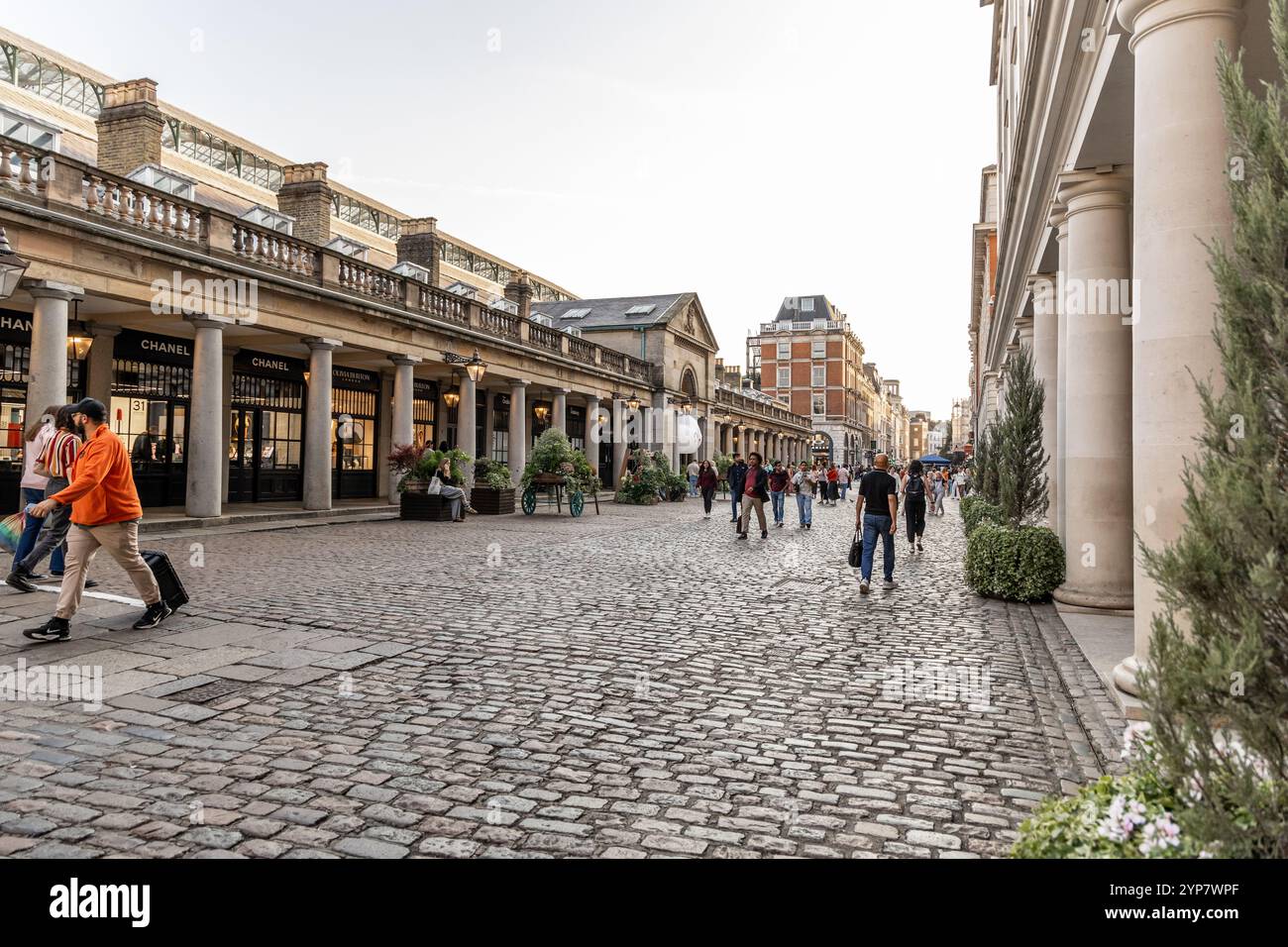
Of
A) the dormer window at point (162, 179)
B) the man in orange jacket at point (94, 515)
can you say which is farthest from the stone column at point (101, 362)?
the man in orange jacket at point (94, 515)

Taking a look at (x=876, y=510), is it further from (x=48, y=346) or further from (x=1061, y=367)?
(x=48, y=346)

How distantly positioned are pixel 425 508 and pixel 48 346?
9249 millimetres

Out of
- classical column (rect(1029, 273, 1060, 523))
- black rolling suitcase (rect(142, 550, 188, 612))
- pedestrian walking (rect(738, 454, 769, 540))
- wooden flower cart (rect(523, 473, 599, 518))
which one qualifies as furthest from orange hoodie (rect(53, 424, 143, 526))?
wooden flower cart (rect(523, 473, 599, 518))

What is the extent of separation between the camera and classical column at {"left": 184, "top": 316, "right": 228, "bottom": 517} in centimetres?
1609

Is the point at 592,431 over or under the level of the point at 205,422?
over

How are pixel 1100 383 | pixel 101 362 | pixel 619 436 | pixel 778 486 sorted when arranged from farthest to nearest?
pixel 619 436
pixel 778 486
pixel 101 362
pixel 1100 383

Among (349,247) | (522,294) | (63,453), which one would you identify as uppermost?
(522,294)

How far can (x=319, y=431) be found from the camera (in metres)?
19.6

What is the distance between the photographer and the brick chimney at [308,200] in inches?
847

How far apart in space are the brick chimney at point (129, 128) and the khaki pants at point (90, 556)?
13.9m

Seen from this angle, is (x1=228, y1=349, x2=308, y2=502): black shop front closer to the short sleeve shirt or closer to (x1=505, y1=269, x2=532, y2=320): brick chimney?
(x1=505, y1=269, x2=532, y2=320): brick chimney

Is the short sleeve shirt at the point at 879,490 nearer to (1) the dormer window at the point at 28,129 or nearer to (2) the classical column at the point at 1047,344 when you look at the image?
(2) the classical column at the point at 1047,344

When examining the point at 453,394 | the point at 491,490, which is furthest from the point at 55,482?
the point at 453,394

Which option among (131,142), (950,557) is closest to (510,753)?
(950,557)
